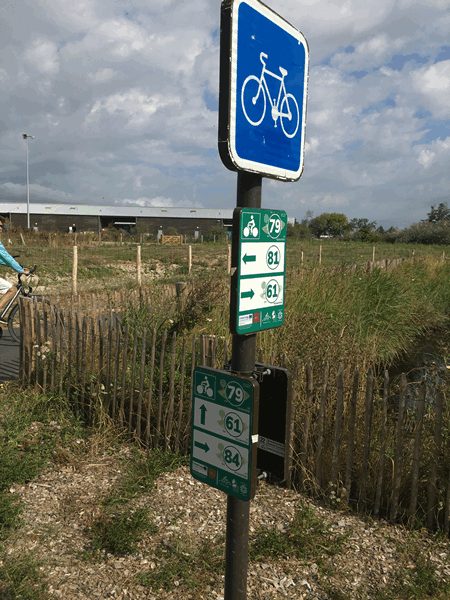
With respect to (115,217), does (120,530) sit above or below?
below

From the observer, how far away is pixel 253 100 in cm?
159

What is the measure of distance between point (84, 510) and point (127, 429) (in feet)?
4.01

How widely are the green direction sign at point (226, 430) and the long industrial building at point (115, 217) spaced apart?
5615 centimetres

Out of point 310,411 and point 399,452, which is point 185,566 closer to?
point 310,411

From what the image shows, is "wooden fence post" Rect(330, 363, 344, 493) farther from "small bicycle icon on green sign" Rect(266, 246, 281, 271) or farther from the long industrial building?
the long industrial building

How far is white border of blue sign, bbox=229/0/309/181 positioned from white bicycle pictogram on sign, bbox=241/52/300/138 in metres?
0.05

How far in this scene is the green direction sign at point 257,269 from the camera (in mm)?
1620

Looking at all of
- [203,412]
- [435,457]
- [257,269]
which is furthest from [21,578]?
[435,457]

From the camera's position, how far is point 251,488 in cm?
167

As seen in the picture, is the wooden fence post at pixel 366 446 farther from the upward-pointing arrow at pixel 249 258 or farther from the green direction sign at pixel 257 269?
the upward-pointing arrow at pixel 249 258

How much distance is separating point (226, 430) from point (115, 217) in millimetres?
61359

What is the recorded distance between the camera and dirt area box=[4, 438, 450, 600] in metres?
2.78

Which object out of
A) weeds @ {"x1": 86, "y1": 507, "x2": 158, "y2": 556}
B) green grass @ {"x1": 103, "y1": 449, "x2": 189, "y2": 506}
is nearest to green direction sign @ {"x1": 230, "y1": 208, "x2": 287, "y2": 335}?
weeds @ {"x1": 86, "y1": 507, "x2": 158, "y2": 556}

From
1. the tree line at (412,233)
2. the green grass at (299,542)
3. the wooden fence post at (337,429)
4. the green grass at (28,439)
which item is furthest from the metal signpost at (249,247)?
the tree line at (412,233)
